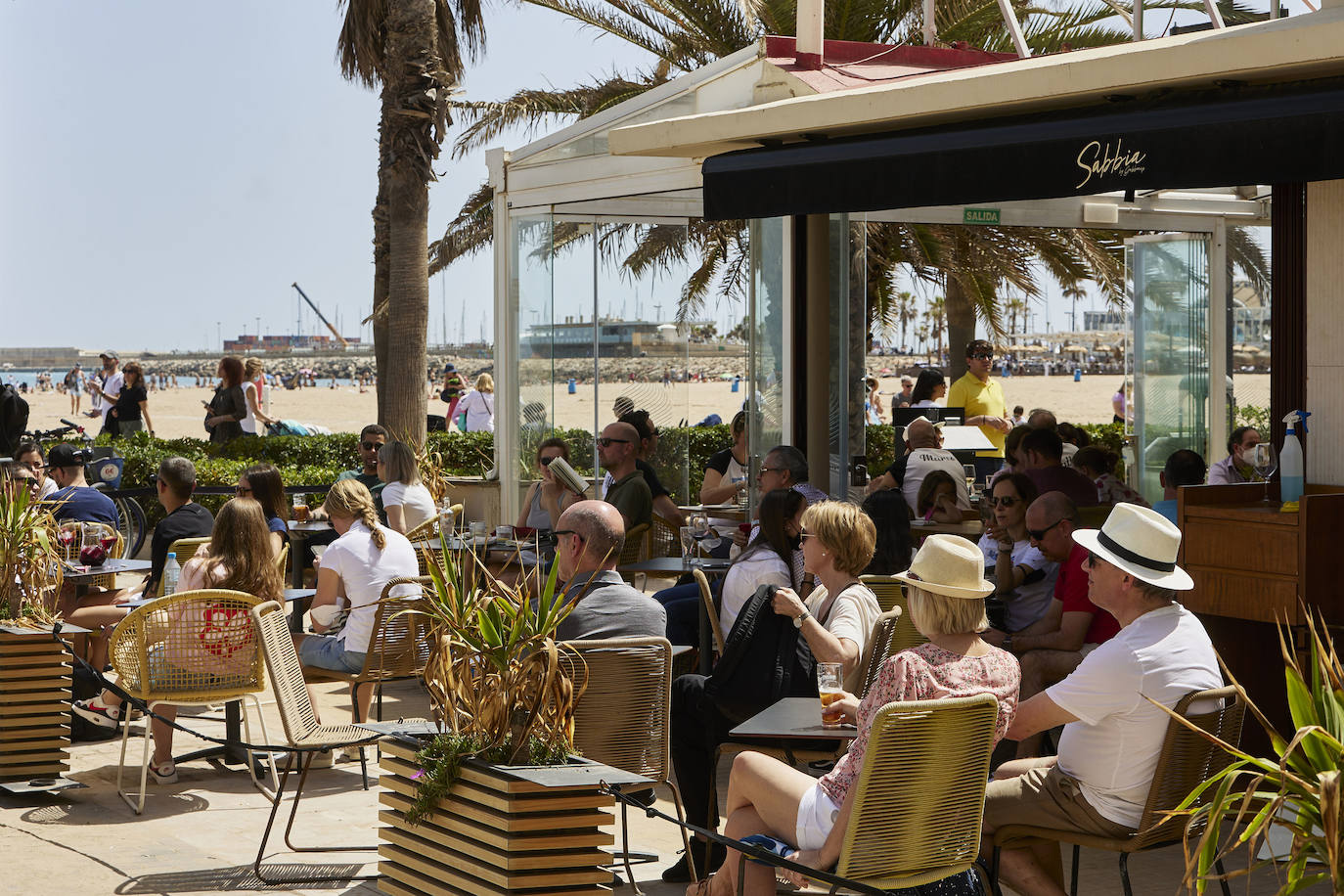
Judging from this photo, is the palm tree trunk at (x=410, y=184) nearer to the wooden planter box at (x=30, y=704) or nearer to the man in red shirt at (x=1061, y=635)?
the wooden planter box at (x=30, y=704)

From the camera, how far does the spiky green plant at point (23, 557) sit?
5992mm

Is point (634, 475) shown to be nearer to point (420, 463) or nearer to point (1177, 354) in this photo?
point (420, 463)

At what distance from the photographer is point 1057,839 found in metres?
4.00

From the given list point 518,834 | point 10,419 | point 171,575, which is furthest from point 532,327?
point 518,834

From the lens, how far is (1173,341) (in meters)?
12.7

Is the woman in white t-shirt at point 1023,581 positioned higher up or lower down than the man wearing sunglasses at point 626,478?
lower down

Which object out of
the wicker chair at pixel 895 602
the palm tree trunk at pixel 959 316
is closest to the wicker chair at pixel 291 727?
the wicker chair at pixel 895 602

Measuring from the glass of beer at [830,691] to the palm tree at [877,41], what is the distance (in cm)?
809

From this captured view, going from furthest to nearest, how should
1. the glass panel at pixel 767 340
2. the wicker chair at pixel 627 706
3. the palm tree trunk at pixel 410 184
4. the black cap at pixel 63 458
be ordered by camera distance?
1. the palm tree trunk at pixel 410 184
2. the glass panel at pixel 767 340
3. the black cap at pixel 63 458
4. the wicker chair at pixel 627 706

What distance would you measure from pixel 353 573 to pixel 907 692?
341 cm

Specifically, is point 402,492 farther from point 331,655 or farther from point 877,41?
point 877,41

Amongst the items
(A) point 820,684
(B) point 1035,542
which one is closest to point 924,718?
(A) point 820,684

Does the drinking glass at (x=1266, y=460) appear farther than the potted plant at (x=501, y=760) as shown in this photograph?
Yes

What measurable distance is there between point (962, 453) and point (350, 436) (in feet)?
30.0
